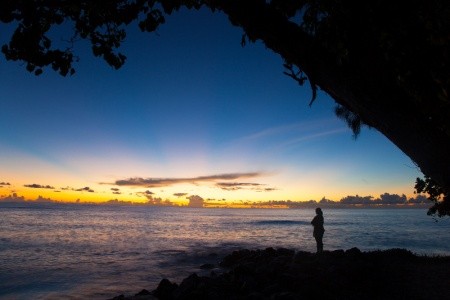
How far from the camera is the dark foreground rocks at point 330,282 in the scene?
11.2 meters

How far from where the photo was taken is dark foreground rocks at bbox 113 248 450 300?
1122 centimetres

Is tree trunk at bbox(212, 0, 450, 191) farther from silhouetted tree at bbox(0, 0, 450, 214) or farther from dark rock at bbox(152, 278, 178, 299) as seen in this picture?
dark rock at bbox(152, 278, 178, 299)

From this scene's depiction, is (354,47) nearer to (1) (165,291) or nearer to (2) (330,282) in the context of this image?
(2) (330,282)

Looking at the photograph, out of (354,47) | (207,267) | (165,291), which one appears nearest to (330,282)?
(165,291)

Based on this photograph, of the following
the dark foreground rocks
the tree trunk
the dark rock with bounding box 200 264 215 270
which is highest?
the tree trunk

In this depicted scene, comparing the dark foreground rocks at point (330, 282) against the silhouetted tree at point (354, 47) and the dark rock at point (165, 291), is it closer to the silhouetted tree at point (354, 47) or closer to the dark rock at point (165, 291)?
the dark rock at point (165, 291)

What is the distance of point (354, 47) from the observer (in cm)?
347

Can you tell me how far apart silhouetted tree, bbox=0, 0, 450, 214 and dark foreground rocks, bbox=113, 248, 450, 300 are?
318 inches

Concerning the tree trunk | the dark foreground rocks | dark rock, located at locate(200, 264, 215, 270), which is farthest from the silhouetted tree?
dark rock, located at locate(200, 264, 215, 270)

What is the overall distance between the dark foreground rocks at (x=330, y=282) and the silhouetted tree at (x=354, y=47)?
318 inches

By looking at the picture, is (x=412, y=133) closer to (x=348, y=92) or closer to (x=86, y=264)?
(x=348, y=92)

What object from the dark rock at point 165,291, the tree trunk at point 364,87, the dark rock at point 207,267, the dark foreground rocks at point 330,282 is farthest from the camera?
the dark rock at point 207,267

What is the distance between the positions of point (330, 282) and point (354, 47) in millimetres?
10952

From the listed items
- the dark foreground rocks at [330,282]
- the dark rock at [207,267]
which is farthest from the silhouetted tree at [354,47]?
the dark rock at [207,267]
